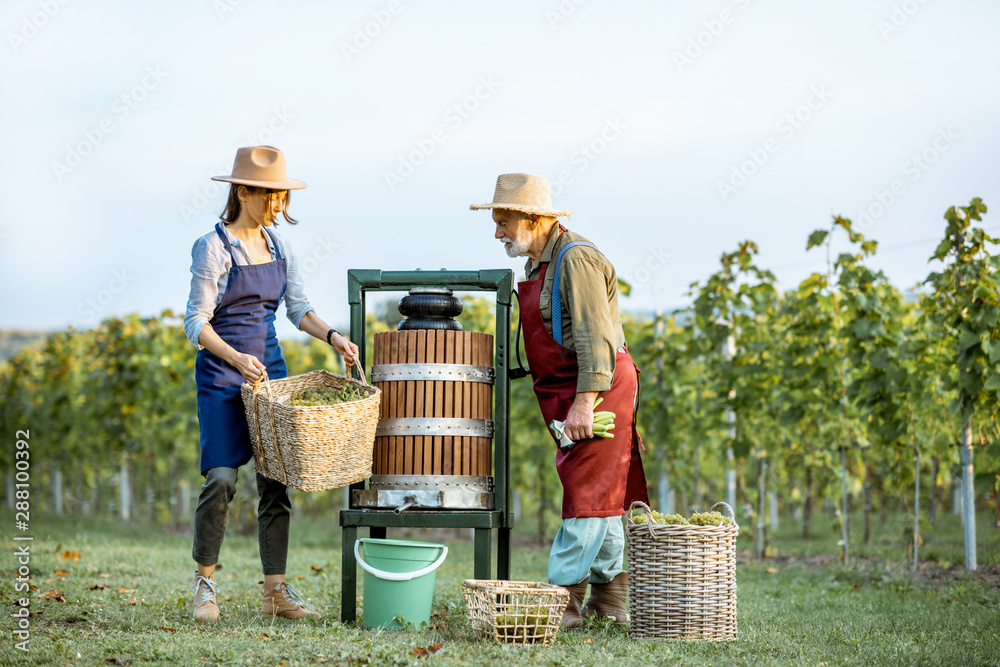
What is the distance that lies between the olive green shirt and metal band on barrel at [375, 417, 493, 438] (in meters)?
0.55

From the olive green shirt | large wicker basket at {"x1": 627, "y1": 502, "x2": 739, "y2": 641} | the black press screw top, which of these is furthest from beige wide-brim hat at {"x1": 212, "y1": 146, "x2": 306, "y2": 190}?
large wicker basket at {"x1": 627, "y1": 502, "x2": 739, "y2": 641}

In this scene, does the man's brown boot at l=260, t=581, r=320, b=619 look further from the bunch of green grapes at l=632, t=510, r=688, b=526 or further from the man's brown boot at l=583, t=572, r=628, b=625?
the bunch of green grapes at l=632, t=510, r=688, b=526

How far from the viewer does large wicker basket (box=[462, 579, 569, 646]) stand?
373cm

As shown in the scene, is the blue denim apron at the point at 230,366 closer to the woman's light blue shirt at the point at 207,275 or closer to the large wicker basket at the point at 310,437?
the woman's light blue shirt at the point at 207,275

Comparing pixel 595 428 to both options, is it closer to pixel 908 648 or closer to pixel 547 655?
pixel 547 655

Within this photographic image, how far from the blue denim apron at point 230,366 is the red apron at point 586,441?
1.23 metres

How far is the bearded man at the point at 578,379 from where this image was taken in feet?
13.6

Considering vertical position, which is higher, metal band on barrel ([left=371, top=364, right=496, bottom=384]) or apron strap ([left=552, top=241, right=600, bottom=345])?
apron strap ([left=552, top=241, right=600, bottom=345])

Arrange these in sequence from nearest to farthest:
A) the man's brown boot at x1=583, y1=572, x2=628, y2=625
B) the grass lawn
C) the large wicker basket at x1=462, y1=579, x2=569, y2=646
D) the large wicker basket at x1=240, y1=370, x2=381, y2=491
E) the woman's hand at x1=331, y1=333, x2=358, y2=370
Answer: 1. the grass lawn
2. the large wicker basket at x1=462, y1=579, x2=569, y2=646
3. the large wicker basket at x1=240, y1=370, x2=381, y2=491
4. the woman's hand at x1=331, y1=333, x2=358, y2=370
5. the man's brown boot at x1=583, y1=572, x2=628, y2=625

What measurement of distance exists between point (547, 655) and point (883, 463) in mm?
9889

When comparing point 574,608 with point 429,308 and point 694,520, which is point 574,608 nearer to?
point 694,520

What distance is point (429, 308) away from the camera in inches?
177

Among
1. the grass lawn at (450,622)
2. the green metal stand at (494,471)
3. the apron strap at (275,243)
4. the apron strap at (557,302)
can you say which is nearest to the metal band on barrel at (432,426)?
the green metal stand at (494,471)

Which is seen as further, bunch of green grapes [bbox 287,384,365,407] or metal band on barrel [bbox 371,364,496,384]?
metal band on barrel [bbox 371,364,496,384]
